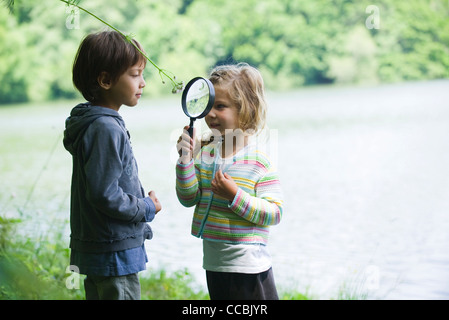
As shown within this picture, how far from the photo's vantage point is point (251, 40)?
1157 centimetres

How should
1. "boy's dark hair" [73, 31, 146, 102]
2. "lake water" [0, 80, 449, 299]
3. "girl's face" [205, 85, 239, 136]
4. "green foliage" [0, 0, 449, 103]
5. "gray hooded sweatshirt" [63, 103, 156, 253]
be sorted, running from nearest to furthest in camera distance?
"gray hooded sweatshirt" [63, 103, 156, 253] < "boy's dark hair" [73, 31, 146, 102] < "girl's face" [205, 85, 239, 136] < "lake water" [0, 80, 449, 299] < "green foliage" [0, 0, 449, 103]

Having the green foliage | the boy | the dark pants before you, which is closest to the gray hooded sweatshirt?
the boy

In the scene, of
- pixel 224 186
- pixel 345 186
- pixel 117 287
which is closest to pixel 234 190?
pixel 224 186

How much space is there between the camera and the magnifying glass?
182 centimetres

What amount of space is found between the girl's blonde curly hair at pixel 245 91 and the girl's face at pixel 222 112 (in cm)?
2

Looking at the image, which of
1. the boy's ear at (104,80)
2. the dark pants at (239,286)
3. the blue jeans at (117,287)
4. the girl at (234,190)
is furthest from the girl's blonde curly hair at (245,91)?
the blue jeans at (117,287)

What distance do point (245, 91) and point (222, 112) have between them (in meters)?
0.11

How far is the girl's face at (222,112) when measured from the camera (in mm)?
1934

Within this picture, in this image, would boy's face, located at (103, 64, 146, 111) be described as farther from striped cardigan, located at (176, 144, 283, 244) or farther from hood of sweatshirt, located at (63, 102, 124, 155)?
striped cardigan, located at (176, 144, 283, 244)

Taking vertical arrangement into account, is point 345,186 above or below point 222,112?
below

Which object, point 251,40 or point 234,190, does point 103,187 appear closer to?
point 234,190

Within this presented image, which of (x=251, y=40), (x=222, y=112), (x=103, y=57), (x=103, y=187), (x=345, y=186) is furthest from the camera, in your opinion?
(x=251, y=40)
